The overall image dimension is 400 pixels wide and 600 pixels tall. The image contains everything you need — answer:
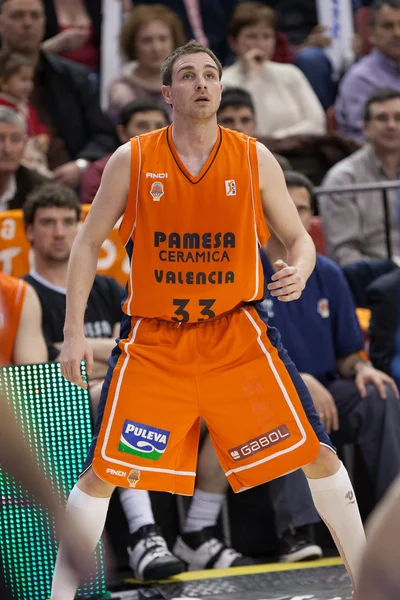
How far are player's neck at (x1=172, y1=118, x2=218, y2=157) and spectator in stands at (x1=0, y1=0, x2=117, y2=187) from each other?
4.13 meters

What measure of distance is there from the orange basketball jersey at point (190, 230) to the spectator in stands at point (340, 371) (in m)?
1.75

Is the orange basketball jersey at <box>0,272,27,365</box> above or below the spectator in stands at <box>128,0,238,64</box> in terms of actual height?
below

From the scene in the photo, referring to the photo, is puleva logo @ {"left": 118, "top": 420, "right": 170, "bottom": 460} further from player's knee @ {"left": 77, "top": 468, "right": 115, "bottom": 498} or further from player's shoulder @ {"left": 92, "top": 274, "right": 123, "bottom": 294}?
player's shoulder @ {"left": 92, "top": 274, "right": 123, "bottom": 294}

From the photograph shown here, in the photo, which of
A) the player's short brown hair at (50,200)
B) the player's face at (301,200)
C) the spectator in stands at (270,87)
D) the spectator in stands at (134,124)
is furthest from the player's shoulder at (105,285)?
the spectator in stands at (270,87)

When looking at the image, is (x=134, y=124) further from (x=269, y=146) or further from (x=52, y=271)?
(x=52, y=271)

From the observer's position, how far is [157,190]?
13.1 feet

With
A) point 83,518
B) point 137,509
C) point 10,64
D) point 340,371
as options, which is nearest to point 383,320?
point 340,371

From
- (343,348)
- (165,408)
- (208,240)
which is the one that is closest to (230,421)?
(165,408)

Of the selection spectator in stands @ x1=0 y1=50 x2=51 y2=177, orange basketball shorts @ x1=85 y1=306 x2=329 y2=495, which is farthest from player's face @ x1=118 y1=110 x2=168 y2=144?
orange basketball shorts @ x1=85 y1=306 x2=329 y2=495

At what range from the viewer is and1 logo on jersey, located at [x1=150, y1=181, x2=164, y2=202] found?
13.1ft

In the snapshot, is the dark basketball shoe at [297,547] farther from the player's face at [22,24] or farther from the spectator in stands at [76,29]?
the spectator in stands at [76,29]

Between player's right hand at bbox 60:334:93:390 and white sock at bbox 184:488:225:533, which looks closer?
player's right hand at bbox 60:334:93:390

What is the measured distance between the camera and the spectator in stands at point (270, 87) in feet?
28.4

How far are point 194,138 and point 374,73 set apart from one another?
17.6 ft
